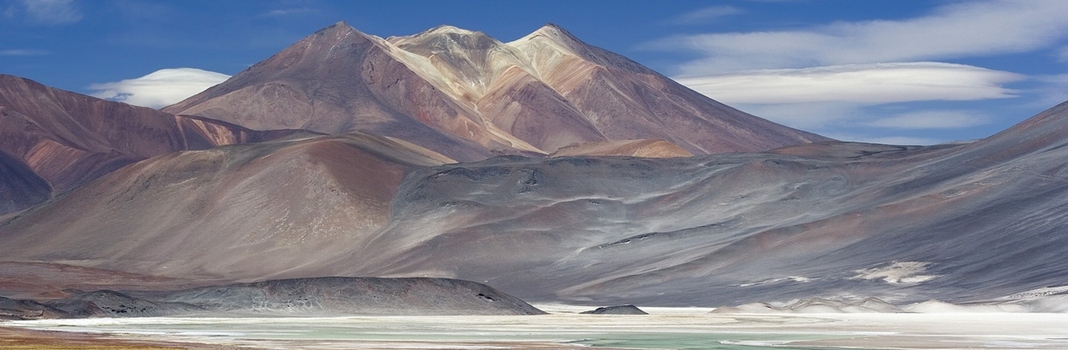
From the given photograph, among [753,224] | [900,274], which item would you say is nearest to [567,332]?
[900,274]

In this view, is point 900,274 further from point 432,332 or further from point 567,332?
point 432,332

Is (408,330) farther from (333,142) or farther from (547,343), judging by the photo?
(333,142)

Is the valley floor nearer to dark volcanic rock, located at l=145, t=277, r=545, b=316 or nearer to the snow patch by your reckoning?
dark volcanic rock, located at l=145, t=277, r=545, b=316

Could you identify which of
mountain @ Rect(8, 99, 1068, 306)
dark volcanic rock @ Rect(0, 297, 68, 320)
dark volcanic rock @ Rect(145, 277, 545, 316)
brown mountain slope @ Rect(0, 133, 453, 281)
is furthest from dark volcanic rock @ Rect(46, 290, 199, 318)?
brown mountain slope @ Rect(0, 133, 453, 281)

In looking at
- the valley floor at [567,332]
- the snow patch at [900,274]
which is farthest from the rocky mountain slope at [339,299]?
the snow patch at [900,274]

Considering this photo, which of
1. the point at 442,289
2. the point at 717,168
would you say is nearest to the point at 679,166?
the point at 717,168
